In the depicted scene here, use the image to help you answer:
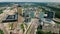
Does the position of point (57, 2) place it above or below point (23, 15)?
above

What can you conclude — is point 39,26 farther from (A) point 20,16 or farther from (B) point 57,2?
(B) point 57,2

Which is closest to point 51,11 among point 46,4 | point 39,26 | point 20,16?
point 46,4

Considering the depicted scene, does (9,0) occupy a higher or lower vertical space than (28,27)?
higher

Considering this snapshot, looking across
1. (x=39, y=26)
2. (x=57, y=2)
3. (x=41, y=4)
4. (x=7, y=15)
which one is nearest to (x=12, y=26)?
(x=7, y=15)

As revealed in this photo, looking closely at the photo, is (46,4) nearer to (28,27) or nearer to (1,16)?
(28,27)

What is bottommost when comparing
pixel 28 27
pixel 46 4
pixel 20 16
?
pixel 28 27
